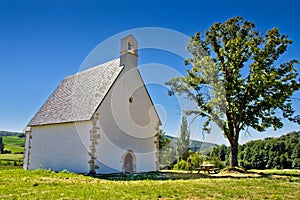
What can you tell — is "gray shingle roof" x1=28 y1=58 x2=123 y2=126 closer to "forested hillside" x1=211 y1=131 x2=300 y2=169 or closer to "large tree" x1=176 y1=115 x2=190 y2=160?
"large tree" x1=176 y1=115 x2=190 y2=160

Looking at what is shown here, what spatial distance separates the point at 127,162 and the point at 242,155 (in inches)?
1011

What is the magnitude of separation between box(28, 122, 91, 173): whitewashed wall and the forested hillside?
22205mm

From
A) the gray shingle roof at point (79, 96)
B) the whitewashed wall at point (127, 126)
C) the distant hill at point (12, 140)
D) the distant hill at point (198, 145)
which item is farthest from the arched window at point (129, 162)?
the distant hill at point (12, 140)

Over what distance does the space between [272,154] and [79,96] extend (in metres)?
28.6

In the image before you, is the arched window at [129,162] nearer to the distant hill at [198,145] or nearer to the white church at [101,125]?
the white church at [101,125]

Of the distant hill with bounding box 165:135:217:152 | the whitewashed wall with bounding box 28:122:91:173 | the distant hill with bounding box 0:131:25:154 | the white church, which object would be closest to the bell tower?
the white church

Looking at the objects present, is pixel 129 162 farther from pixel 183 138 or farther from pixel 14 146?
pixel 14 146

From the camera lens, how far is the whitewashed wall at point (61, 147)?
57.0ft

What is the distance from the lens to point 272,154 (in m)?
37.1

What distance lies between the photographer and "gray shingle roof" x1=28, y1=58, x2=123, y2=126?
18192 millimetres

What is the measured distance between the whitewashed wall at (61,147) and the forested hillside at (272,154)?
72.8 ft

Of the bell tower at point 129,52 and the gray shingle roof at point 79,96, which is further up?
the bell tower at point 129,52

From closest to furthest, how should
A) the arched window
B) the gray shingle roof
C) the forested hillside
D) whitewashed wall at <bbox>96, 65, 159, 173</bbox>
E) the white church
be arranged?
the white church → whitewashed wall at <bbox>96, 65, 159, 173</bbox> → the gray shingle roof → the arched window → the forested hillside

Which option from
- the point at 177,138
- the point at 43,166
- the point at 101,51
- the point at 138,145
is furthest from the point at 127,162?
the point at 177,138
